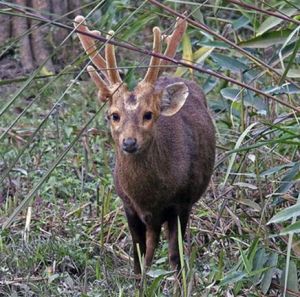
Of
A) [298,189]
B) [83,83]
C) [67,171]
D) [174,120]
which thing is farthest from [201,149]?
[83,83]

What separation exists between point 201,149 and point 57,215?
1252 millimetres

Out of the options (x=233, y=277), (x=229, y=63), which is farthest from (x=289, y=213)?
(x=229, y=63)

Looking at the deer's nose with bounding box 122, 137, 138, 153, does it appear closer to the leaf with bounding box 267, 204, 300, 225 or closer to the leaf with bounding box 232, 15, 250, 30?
the leaf with bounding box 267, 204, 300, 225

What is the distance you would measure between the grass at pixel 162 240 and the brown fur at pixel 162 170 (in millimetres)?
163

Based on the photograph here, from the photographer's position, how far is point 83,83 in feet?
32.0

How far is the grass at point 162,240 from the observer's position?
5246mm

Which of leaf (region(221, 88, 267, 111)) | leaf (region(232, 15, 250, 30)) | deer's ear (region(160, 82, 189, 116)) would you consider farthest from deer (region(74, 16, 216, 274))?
leaf (region(232, 15, 250, 30))

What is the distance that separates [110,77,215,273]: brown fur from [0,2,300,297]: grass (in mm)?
163

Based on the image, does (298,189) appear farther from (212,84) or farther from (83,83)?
(83,83)

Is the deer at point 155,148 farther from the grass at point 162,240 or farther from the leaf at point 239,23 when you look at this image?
the leaf at point 239,23

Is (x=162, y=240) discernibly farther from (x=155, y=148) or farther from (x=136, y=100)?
A: (x=136, y=100)

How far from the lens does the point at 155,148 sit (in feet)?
18.4

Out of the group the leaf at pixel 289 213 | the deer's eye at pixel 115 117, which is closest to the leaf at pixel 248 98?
the deer's eye at pixel 115 117

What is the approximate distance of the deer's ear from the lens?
5.61 m
